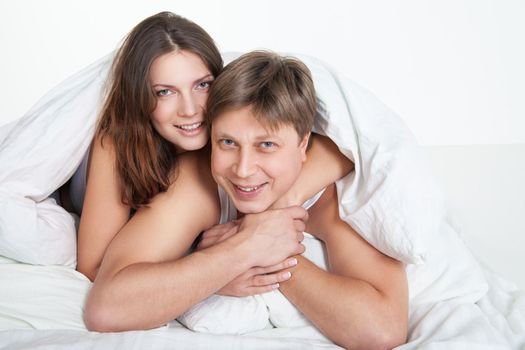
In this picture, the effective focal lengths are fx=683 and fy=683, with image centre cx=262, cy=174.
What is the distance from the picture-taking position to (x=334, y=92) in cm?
207

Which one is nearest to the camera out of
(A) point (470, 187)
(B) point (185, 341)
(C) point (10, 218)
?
(B) point (185, 341)

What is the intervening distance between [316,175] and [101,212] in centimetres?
67

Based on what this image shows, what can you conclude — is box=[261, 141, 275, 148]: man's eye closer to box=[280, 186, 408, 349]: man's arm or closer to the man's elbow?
box=[280, 186, 408, 349]: man's arm

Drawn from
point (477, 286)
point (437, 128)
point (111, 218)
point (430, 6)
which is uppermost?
point (430, 6)

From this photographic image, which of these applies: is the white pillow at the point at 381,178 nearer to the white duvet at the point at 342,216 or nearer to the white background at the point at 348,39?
the white duvet at the point at 342,216

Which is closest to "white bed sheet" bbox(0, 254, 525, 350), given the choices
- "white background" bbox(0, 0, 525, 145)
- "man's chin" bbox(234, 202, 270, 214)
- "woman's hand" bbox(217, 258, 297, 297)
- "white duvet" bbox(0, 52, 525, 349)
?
"white duvet" bbox(0, 52, 525, 349)

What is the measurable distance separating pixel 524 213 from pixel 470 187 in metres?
0.39

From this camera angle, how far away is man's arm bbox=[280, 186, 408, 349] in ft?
5.71

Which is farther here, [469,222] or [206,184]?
[469,222]

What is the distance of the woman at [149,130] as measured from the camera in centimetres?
199

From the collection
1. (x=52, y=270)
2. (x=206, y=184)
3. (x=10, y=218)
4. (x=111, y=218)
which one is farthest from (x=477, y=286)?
(x=10, y=218)

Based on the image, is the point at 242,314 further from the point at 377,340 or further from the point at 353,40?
the point at 353,40

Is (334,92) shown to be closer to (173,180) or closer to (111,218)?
(173,180)

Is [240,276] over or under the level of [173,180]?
under
